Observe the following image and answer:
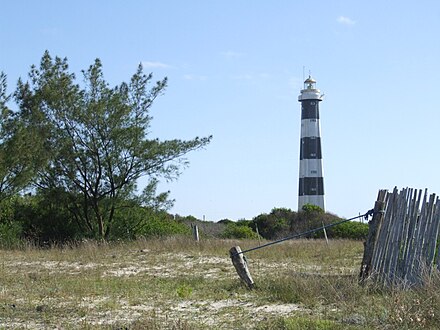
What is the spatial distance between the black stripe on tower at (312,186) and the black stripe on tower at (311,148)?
1.27 meters

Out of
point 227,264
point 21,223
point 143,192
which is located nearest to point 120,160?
point 143,192

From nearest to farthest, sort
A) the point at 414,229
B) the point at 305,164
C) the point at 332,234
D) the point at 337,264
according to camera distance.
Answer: the point at 414,229, the point at 337,264, the point at 332,234, the point at 305,164

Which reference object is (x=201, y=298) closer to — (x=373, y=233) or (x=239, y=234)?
(x=373, y=233)

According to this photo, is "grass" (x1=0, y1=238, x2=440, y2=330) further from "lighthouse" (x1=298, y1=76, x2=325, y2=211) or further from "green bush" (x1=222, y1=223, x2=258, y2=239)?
"lighthouse" (x1=298, y1=76, x2=325, y2=211)

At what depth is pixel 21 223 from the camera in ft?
83.7

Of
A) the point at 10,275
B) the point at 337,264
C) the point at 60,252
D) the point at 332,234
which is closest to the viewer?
the point at 10,275

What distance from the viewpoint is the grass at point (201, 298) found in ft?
25.8

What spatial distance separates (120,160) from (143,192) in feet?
5.00

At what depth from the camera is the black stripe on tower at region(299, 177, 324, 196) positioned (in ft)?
131

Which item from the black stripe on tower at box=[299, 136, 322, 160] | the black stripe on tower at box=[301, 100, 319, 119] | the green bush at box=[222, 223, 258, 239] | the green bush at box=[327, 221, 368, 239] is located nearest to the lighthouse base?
the black stripe on tower at box=[299, 136, 322, 160]

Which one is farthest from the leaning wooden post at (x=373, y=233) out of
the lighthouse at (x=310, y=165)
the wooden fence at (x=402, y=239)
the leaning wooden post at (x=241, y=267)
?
the lighthouse at (x=310, y=165)

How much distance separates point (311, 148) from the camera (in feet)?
131

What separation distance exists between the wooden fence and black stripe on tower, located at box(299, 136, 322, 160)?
28802 mm

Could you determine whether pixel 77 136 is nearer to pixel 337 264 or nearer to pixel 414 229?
pixel 337 264
